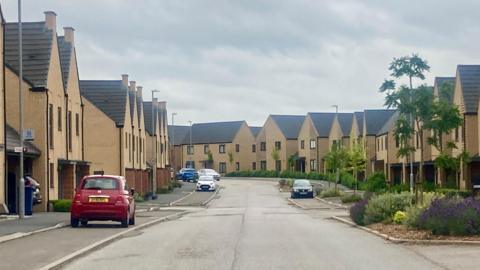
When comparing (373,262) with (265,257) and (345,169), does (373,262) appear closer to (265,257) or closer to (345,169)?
(265,257)

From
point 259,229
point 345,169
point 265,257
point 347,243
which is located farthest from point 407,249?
point 345,169

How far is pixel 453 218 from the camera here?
20875 mm

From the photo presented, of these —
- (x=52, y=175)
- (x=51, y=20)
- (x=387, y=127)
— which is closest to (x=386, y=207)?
(x=52, y=175)

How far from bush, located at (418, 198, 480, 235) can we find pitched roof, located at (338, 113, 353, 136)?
3062 inches

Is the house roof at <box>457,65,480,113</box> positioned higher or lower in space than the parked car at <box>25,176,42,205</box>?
higher

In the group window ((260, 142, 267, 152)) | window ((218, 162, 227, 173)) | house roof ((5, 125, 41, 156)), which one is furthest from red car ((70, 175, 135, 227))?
window ((218, 162, 227, 173))

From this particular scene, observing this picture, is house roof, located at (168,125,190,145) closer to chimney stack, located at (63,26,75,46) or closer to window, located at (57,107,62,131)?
chimney stack, located at (63,26,75,46)

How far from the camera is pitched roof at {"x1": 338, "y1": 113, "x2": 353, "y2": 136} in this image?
100875 mm

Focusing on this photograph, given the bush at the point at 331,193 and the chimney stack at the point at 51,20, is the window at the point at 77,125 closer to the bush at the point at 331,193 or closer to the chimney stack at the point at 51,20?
the chimney stack at the point at 51,20

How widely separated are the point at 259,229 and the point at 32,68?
666 inches

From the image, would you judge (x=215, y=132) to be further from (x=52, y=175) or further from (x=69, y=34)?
(x=52, y=175)

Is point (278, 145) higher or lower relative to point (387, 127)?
lower

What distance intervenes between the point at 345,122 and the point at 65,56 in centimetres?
6259

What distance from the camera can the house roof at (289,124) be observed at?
11769cm
